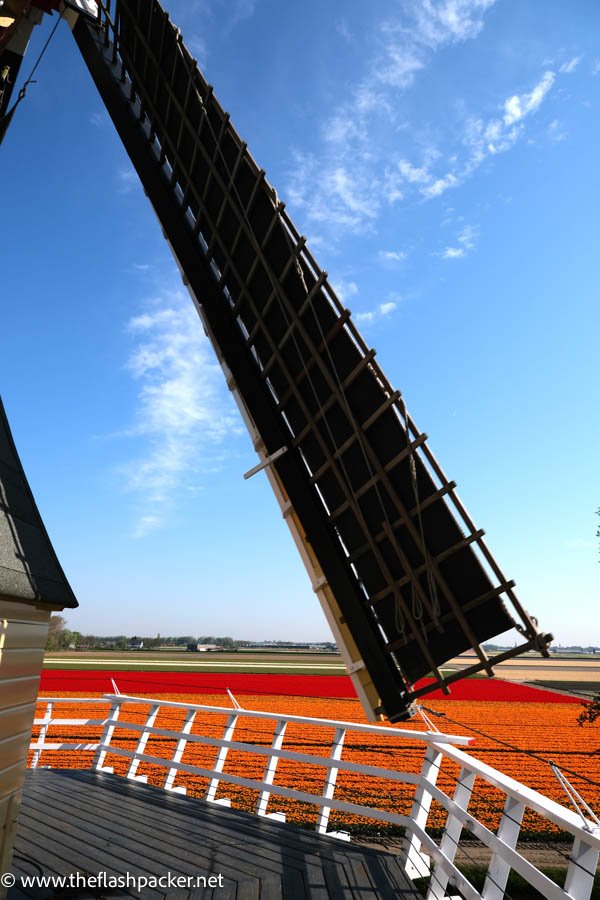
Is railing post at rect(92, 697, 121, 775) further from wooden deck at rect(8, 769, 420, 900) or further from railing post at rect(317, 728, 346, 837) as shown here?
railing post at rect(317, 728, 346, 837)

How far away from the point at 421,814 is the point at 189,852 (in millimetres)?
2139

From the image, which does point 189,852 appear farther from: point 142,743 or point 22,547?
point 142,743

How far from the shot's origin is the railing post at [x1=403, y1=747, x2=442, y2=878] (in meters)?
4.68

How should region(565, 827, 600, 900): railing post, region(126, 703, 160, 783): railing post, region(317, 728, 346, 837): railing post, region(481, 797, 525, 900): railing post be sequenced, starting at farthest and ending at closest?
region(126, 703, 160, 783): railing post → region(317, 728, 346, 837): railing post → region(481, 797, 525, 900): railing post → region(565, 827, 600, 900): railing post

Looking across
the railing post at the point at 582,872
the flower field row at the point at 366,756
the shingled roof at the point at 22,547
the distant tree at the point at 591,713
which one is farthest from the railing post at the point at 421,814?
the distant tree at the point at 591,713

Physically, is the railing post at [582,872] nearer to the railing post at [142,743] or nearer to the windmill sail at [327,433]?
the windmill sail at [327,433]

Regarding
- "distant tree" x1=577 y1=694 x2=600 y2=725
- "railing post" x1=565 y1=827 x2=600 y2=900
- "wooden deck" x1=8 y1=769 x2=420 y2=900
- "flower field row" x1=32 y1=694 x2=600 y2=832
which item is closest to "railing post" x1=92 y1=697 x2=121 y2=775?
"flower field row" x1=32 y1=694 x2=600 y2=832

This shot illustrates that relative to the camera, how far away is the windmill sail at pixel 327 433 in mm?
4516

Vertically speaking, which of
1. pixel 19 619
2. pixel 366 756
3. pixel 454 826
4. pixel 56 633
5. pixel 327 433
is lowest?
pixel 454 826

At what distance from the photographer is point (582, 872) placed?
2.40 metres

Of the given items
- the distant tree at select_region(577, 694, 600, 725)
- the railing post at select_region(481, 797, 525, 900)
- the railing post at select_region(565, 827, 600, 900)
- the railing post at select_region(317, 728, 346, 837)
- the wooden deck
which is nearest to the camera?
the railing post at select_region(565, 827, 600, 900)

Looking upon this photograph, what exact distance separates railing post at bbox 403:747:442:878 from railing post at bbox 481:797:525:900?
1.47 metres

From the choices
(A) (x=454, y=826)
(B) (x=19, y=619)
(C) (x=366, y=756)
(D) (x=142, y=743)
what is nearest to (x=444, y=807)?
(A) (x=454, y=826)

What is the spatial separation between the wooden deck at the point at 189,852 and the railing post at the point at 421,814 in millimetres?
147
